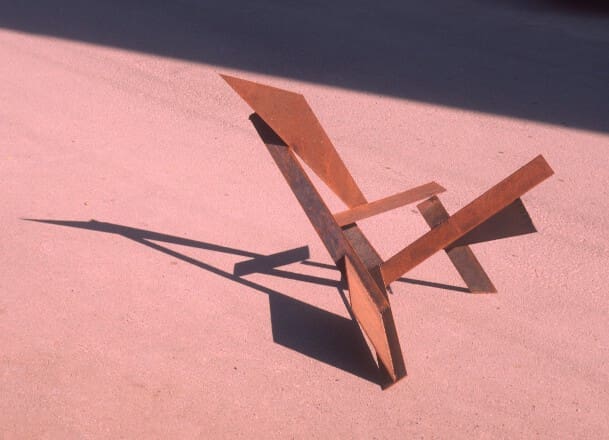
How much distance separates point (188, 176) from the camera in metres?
5.57

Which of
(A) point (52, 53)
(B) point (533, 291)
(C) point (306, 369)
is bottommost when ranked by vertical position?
(A) point (52, 53)

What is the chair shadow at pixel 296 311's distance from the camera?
12.4 ft

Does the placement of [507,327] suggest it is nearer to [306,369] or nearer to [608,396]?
[608,396]

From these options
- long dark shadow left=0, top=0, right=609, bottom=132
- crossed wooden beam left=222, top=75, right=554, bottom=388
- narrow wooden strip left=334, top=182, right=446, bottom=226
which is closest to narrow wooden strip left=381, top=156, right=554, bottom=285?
crossed wooden beam left=222, top=75, right=554, bottom=388

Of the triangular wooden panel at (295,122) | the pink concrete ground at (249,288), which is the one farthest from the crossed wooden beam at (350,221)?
→ the pink concrete ground at (249,288)

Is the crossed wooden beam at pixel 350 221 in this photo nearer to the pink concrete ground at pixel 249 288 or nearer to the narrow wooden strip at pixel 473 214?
the narrow wooden strip at pixel 473 214

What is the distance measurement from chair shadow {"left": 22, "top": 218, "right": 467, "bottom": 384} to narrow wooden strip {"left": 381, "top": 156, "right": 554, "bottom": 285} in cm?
38

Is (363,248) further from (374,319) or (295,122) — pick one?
(295,122)

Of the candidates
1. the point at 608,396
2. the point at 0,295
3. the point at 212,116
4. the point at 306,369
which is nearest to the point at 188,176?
the point at 212,116

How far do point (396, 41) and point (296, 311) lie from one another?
504 centimetres

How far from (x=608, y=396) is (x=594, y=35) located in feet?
20.5

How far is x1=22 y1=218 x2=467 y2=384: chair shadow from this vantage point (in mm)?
3787

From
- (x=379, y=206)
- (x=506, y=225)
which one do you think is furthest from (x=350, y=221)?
(x=506, y=225)

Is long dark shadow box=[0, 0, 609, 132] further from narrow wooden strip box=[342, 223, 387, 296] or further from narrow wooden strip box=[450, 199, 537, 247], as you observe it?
narrow wooden strip box=[450, 199, 537, 247]
